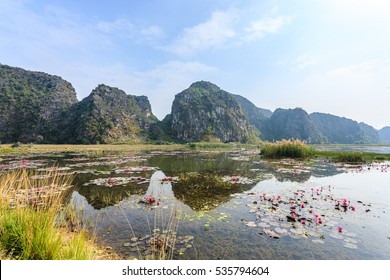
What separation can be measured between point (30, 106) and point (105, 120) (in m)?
43.6

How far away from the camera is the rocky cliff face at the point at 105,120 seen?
4567 inches

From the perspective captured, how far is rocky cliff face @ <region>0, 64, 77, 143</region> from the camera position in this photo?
114188 millimetres

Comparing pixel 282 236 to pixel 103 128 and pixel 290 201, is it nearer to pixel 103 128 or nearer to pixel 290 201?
pixel 290 201

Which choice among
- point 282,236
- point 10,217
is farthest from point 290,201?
point 10,217

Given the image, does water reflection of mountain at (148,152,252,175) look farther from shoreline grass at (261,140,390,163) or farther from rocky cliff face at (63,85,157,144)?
rocky cliff face at (63,85,157,144)

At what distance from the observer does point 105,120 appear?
125 meters

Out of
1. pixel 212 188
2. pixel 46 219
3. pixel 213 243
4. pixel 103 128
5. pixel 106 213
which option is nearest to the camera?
pixel 46 219

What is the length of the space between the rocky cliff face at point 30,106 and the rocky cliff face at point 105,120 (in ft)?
29.8

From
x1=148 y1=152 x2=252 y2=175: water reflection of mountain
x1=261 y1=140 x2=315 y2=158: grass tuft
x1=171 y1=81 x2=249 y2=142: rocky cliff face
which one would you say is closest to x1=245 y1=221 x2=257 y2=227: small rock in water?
x1=148 y1=152 x2=252 y2=175: water reflection of mountain

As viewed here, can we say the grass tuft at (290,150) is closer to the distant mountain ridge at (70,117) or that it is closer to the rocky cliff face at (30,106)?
the distant mountain ridge at (70,117)

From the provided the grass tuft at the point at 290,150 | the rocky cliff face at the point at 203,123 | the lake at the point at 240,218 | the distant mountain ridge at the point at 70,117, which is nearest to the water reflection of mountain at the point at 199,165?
the lake at the point at 240,218

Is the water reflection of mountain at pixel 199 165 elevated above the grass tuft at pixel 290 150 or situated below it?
below
